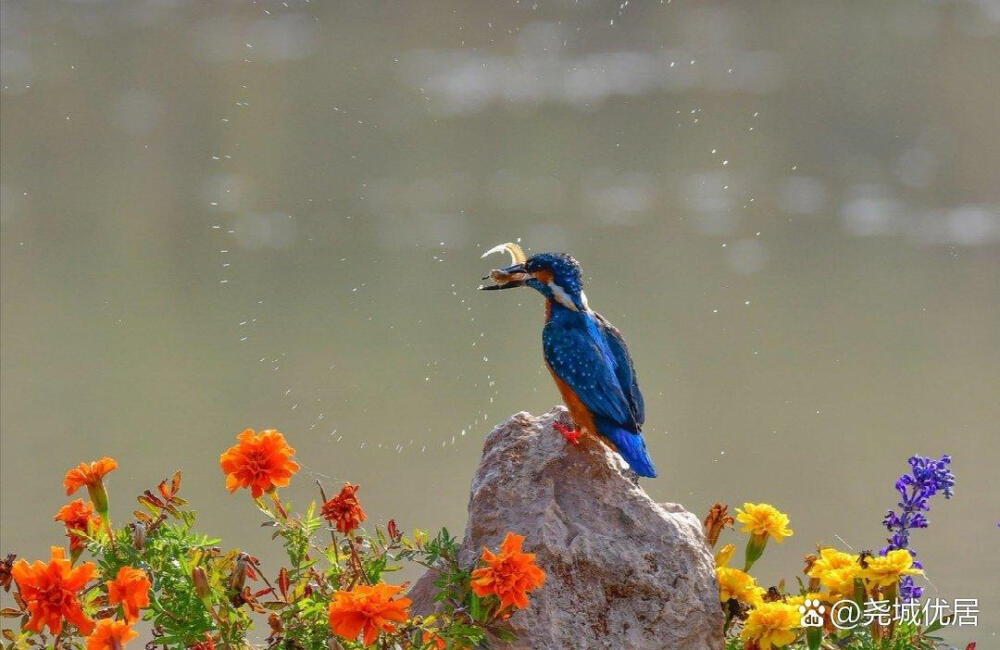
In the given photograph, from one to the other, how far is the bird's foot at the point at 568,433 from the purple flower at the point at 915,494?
1.92 ft

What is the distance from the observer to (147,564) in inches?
77.2

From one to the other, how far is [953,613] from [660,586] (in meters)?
0.52

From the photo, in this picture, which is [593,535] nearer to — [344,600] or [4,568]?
[344,600]

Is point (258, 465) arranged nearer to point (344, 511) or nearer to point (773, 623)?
point (344, 511)

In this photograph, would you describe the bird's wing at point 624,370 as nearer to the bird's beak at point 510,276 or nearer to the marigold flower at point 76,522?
the bird's beak at point 510,276

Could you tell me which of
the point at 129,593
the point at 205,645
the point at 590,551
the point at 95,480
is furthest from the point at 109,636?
the point at 590,551

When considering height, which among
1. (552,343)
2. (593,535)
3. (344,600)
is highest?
(552,343)

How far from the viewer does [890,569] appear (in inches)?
80.7

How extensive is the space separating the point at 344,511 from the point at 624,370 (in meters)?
0.73

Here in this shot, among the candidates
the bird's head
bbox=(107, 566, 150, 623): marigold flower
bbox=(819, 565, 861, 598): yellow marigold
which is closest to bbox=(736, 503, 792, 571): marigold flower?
bbox=(819, 565, 861, 598): yellow marigold

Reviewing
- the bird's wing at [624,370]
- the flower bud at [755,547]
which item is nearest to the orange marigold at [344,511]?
the bird's wing at [624,370]

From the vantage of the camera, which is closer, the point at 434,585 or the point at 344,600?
the point at 344,600

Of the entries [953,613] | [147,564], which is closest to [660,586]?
[953,613]

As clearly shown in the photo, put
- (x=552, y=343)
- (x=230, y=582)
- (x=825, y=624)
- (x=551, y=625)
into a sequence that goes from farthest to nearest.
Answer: (x=552, y=343) → (x=825, y=624) → (x=551, y=625) → (x=230, y=582)
